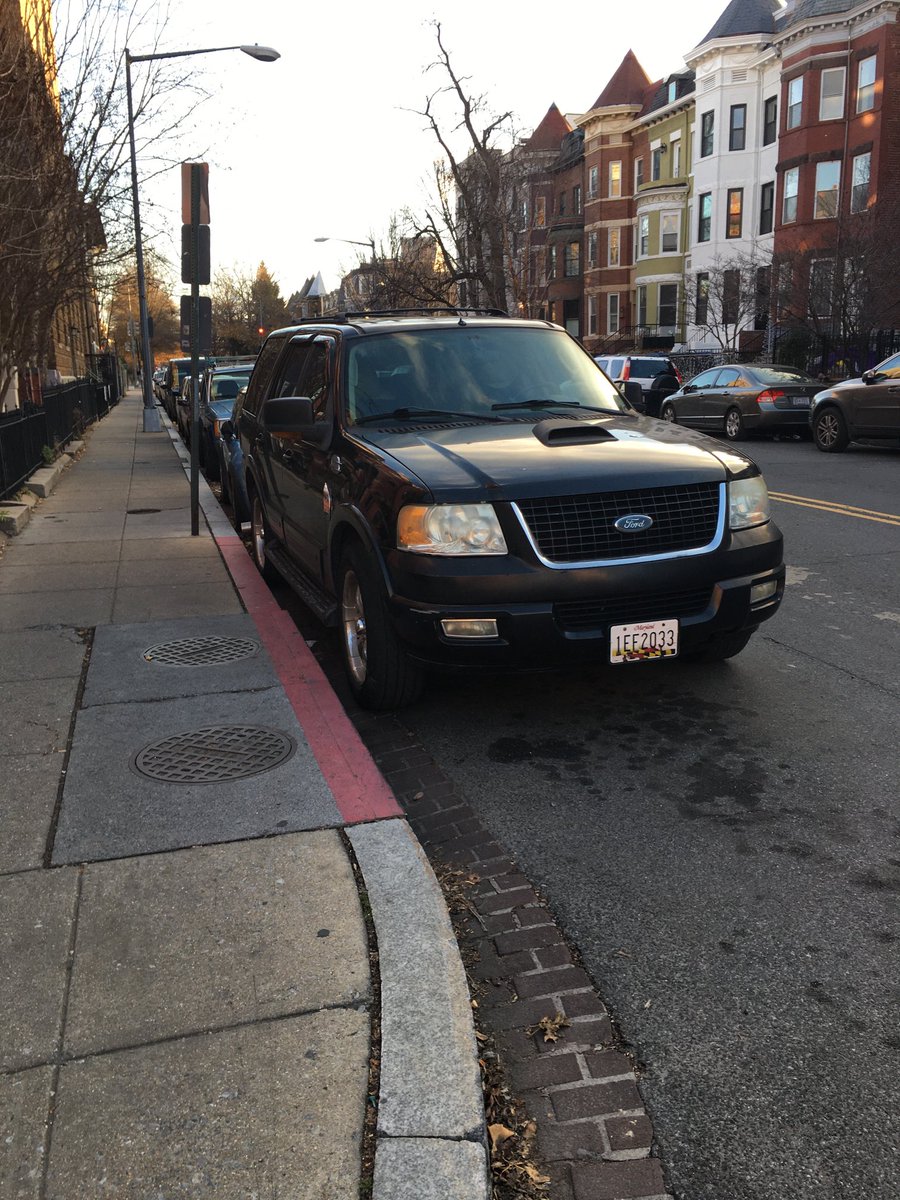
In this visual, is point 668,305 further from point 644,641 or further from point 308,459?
point 644,641

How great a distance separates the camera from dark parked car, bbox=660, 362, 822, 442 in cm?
1983

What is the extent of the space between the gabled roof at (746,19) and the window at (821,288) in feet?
59.9

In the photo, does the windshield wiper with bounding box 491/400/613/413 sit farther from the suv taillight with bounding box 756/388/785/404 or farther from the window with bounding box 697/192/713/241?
the window with bounding box 697/192/713/241

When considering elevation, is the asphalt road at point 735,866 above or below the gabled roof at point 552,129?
below

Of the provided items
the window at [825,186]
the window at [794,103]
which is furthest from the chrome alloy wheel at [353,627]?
the window at [794,103]

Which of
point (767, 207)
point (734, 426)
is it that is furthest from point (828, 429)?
point (767, 207)

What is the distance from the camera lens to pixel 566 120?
5756 centimetres

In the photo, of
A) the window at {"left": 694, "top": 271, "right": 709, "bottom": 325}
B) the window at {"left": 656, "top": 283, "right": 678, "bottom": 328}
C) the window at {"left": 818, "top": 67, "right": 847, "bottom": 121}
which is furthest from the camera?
the window at {"left": 656, "top": 283, "right": 678, "bottom": 328}

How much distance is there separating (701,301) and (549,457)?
38565 millimetres

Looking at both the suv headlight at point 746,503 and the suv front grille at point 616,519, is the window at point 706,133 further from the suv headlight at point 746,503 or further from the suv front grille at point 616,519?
the suv front grille at point 616,519

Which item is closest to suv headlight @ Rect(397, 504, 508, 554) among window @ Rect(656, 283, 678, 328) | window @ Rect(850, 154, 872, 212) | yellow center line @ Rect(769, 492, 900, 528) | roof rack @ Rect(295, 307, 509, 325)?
roof rack @ Rect(295, 307, 509, 325)

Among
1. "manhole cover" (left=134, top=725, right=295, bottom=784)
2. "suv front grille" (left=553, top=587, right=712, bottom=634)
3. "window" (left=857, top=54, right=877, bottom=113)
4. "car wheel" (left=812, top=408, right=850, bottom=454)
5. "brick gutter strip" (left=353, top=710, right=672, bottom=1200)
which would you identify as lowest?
"brick gutter strip" (left=353, top=710, right=672, bottom=1200)

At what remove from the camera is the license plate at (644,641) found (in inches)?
181

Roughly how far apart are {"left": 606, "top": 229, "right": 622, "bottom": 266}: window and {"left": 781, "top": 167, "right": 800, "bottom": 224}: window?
44.8 ft
